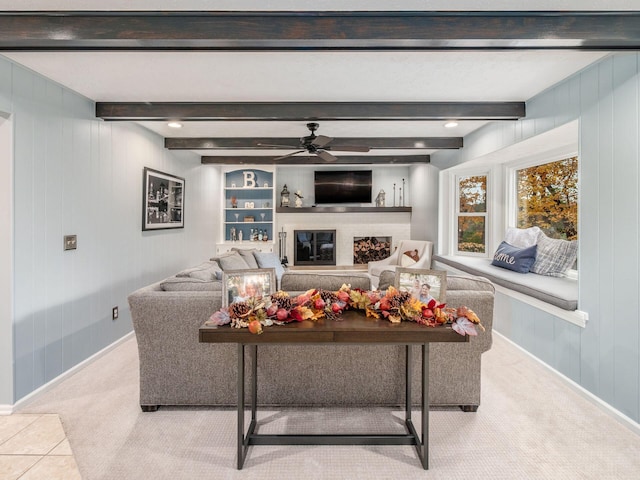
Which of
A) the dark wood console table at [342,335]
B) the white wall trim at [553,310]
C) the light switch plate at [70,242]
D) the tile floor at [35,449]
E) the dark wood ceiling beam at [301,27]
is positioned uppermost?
the dark wood ceiling beam at [301,27]

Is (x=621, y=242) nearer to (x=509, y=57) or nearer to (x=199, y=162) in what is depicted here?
(x=509, y=57)

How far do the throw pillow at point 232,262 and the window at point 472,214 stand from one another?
10.3 feet

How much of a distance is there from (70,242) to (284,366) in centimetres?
205

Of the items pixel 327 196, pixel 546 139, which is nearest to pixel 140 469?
pixel 546 139

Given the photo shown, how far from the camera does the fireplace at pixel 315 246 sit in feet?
22.3

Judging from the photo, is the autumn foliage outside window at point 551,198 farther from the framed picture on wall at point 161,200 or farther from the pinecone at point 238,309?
the framed picture on wall at point 161,200

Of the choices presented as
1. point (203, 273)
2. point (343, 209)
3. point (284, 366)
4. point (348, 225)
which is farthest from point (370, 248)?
point (284, 366)

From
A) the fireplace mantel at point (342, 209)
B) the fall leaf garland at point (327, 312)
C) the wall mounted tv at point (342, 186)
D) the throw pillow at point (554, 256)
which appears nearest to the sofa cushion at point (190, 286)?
the fall leaf garland at point (327, 312)

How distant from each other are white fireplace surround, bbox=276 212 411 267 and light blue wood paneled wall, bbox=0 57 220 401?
2929 millimetres

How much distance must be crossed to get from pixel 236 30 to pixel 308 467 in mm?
2283

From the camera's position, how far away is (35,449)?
1966 millimetres

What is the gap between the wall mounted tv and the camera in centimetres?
661

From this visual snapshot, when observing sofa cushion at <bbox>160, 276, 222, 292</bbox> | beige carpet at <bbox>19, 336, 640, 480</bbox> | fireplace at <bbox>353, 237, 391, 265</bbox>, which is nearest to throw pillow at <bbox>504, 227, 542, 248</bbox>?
beige carpet at <bbox>19, 336, 640, 480</bbox>

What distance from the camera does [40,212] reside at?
2557mm
